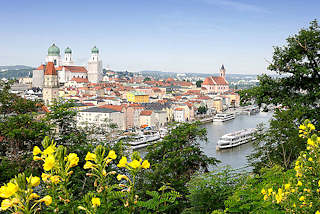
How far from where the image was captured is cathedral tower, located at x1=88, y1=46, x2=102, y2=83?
6231 cm

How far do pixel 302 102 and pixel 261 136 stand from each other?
834mm

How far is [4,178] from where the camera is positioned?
13.1ft

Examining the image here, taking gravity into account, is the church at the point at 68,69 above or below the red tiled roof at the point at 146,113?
above

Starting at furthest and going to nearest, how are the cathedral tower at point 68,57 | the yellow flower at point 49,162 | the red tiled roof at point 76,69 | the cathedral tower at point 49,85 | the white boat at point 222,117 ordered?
1. the cathedral tower at point 68,57
2. the red tiled roof at point 76,69
3. the white boat at point 222,117
4. the cathedral tower at point 49,85
5. the yellow flower at point 49,162

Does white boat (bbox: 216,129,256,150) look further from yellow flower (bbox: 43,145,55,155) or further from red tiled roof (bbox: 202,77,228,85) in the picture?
red tiled roof (bbox: 202,77,228,85)

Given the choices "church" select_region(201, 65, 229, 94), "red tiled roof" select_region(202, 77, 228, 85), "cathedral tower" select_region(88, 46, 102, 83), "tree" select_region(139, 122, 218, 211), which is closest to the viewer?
"tree" select_region(139, 122, 218, 211)

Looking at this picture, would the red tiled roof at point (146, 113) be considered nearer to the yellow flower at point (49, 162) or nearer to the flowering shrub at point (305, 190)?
the flowering shrub at point (305, 190)

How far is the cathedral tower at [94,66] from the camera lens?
62.3 metres

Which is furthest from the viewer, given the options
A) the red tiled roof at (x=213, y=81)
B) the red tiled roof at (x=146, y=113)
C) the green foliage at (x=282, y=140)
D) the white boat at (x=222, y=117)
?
the red tiled roof at (x=213, y=81)

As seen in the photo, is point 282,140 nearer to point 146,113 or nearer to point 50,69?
point 50,69

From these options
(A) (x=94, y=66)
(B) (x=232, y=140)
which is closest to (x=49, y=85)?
(B) (x=232, y=140)

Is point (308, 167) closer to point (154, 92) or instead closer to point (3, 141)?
point (3, 141)

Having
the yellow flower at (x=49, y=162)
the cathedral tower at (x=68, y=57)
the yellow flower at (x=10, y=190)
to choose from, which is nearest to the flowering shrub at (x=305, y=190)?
the yellow flower at (x=49, y=162)

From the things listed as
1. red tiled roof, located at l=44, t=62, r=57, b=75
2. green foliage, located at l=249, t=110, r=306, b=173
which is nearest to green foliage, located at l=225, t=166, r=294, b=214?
green foliage, located at l=249, t=110, r=306, b=173
